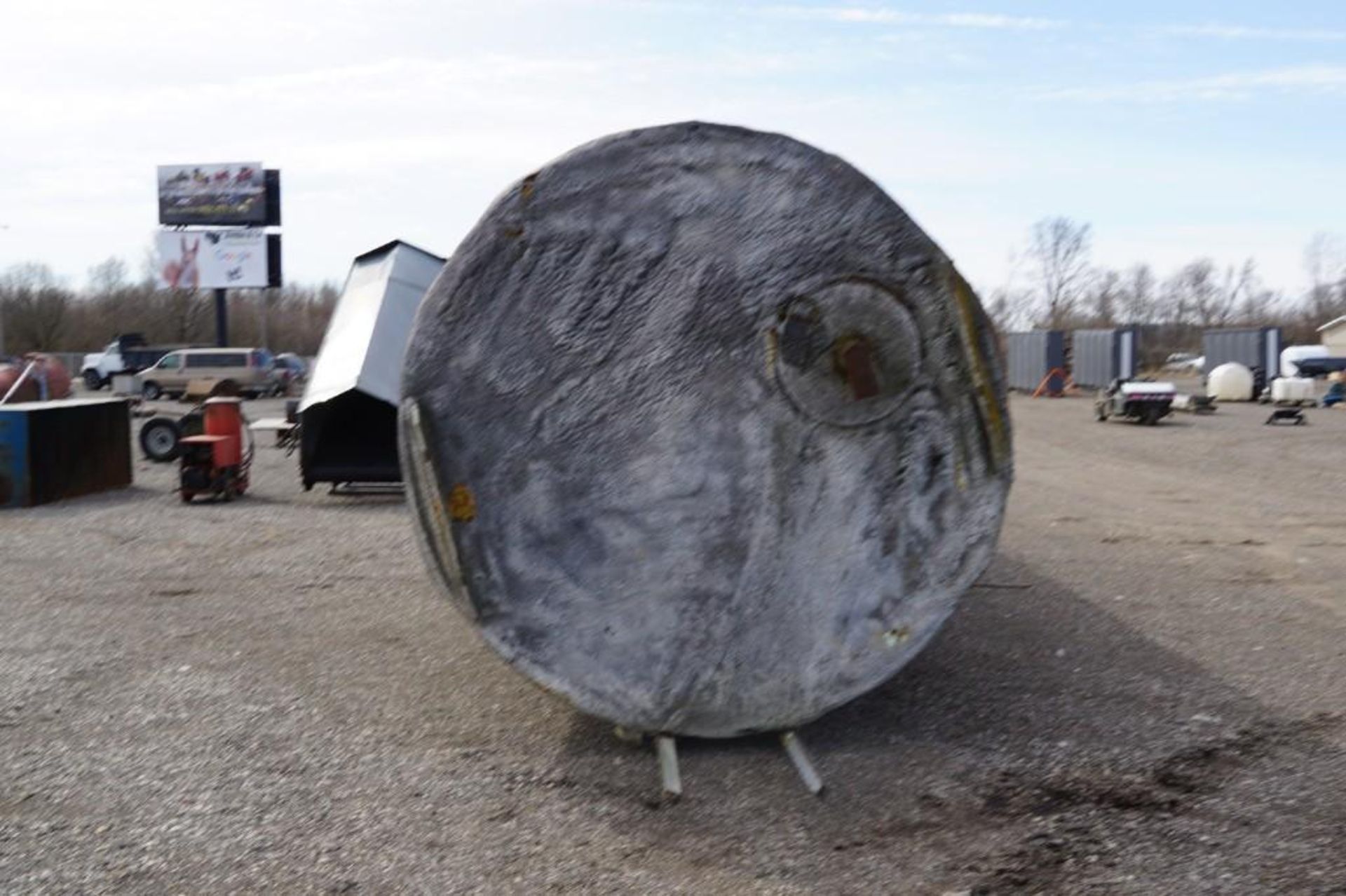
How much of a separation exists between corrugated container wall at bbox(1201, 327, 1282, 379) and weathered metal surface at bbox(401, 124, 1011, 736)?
3813cm

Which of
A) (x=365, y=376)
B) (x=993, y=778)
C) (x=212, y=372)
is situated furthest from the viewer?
(x=212, y=372)

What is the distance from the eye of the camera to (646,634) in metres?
5.00

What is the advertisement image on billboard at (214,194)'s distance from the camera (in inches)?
2141

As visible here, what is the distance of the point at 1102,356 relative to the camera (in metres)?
46.2

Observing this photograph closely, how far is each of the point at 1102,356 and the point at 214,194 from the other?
1278 inches

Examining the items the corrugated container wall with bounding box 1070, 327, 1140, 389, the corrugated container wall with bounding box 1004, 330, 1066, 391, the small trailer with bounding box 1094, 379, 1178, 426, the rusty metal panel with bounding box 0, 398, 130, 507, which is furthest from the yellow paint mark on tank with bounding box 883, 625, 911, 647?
the corrugated container wall with bounding box 1004, 330, 1066, 391

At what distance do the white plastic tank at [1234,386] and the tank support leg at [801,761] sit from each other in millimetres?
35480

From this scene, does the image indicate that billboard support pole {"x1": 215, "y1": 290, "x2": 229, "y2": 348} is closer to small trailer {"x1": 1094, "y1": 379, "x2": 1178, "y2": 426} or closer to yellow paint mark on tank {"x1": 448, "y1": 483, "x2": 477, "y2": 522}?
small trailer {"x1": 1094, "y1": 379, "x2": 1178, "y2": 426}

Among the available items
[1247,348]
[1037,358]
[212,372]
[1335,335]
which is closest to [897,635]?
[212,372]

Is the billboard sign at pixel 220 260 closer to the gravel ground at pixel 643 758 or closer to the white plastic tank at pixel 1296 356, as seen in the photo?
the white plastic tank at pixel 1296 356

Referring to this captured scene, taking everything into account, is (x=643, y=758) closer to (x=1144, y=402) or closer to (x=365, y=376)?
(x=365, y=376)

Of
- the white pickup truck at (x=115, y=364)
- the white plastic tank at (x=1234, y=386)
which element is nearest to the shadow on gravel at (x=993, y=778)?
the white plastic tank at (x=1234, y=386)

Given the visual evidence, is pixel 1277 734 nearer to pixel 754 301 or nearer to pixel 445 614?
pixel 754 301

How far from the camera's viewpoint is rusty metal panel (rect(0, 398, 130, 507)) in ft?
47.7
